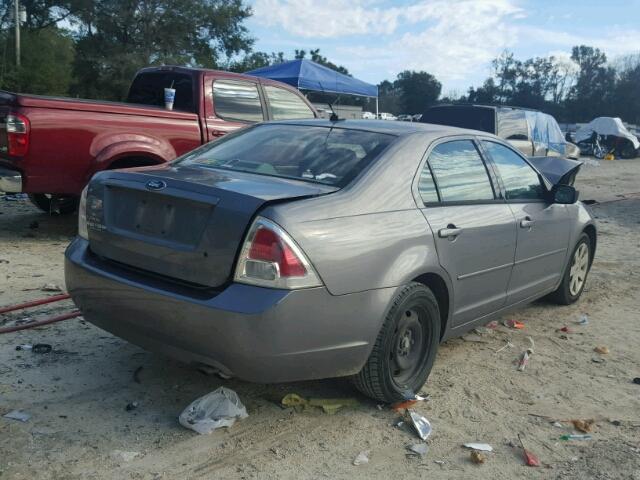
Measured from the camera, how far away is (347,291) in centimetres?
304

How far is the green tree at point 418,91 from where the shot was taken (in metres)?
74.2

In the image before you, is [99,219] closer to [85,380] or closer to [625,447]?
[85,380]

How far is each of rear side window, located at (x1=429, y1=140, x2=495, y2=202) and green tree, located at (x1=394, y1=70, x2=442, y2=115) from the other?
6994 cm

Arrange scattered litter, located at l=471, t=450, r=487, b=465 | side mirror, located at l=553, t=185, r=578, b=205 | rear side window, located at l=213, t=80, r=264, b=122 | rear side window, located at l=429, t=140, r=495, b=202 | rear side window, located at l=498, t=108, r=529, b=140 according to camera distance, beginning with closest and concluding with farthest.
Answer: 1. scattered litter, located at l=471, t=450, r=487, b=465
2. rear side window, located at l=429, t=140, r=495, b=202
3. side mirror, located at l=553, t=185, r=578, b=205
4. rear side window, located at l=213, t=80, r=264, b=122
5. rear side window, located at l=498, t=108, r=529, b=140

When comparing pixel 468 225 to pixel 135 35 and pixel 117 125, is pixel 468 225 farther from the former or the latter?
pixel 135 35

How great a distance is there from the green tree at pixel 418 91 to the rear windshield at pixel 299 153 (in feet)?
231

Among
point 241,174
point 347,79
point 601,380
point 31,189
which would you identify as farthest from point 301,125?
point 347,79

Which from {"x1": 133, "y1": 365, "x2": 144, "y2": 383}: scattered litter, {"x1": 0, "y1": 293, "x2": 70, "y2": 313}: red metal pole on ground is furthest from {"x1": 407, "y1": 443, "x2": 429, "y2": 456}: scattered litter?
{"x1": 0, "y1": 293, "x2": 70, "y2": 313}: red metal pole on ground

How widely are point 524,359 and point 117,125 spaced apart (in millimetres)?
4593

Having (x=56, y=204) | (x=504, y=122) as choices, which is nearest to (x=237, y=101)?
(x=56, y=204)

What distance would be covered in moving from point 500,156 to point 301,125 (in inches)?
58.8

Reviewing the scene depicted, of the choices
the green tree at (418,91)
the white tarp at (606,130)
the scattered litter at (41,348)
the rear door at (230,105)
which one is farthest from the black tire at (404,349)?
the green tree at (418,91)

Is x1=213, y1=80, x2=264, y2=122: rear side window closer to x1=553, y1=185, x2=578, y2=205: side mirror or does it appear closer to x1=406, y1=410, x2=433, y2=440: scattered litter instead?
x1=553, y1=185, x2=578, y2=205: side mirror

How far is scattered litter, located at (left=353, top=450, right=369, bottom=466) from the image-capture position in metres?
2.98
